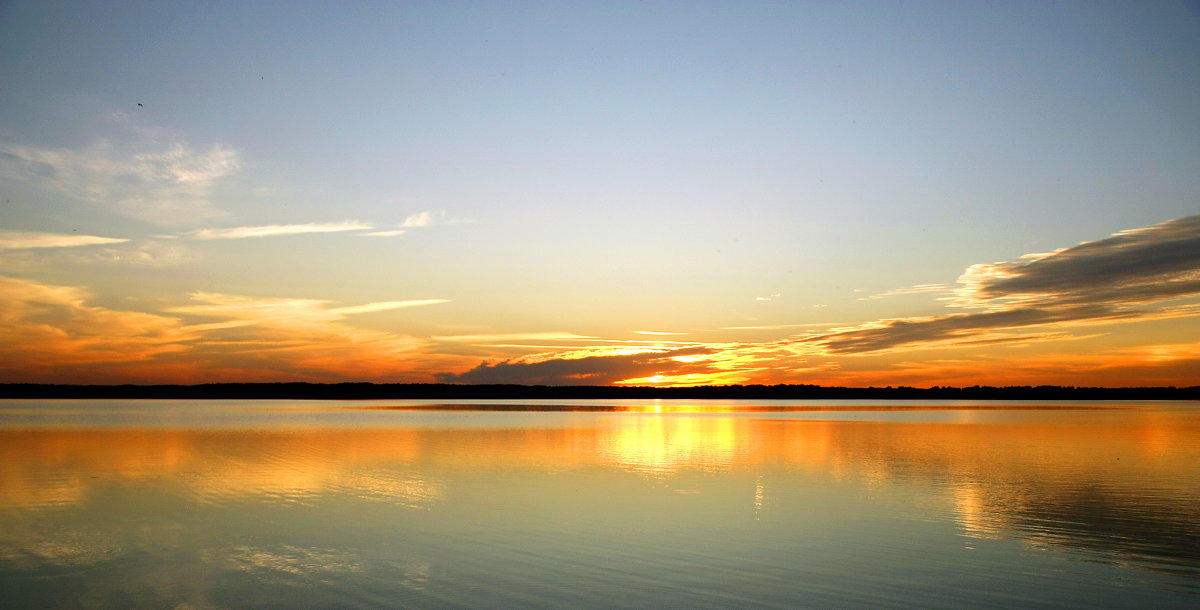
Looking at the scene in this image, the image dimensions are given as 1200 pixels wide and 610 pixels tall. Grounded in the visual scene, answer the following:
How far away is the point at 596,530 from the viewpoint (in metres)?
15.2

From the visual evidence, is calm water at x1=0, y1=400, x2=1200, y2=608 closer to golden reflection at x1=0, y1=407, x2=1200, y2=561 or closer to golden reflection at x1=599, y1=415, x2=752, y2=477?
golden reflection at x1=0, y1=407, x2=1200, y2=561

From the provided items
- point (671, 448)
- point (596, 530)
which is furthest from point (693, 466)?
point (596, 530)

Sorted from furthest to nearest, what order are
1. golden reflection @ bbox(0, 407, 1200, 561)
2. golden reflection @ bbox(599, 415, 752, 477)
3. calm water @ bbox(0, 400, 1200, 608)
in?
golden reflection @ bbox(599, 415, 752, 477)
golden reflection @ bbox(0, 407, 1200, 561)
calm water @ bbox(0, 400, 1200, 608)

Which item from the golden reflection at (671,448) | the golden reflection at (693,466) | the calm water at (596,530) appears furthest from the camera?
the golden reflection at (671,448)

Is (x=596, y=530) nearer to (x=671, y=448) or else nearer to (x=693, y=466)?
(x=693, y=466)

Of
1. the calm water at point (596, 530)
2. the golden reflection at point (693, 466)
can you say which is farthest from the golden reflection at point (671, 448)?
the calm water at point (596, 530)

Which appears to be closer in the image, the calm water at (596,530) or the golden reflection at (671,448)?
the calm water at (596,530)

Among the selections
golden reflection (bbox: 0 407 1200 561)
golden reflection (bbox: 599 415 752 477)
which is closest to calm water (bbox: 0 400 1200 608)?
golden reflection (bbox: 0 407 1200 561)

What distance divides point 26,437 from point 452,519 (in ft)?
102

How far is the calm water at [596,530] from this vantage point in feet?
35.8

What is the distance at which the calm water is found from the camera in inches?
430

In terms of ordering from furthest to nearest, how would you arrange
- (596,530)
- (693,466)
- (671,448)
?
1. (671,448)
2. (693,466)
3. (596,530)

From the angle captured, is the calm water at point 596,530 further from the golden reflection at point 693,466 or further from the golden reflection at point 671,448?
the golden reflection at point 671,448

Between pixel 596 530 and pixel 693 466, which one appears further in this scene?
pixel 693 466
